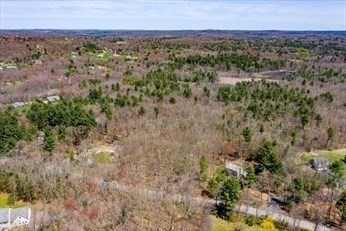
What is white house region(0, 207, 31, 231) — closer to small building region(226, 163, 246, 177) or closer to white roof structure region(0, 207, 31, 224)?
white roof structure region(0, 207, 31, 224)

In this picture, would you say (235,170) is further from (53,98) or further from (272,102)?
(53,98)

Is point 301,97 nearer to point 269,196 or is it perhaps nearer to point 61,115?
point 269,196

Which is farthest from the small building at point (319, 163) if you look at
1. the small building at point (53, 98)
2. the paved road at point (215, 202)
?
the small building at point (53, 98)

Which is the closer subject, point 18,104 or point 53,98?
point 18,104

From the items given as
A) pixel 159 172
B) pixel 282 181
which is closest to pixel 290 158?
pixel 282 181

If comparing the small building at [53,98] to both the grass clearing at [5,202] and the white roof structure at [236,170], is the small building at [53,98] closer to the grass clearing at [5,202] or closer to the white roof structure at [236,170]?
the grass clearing at [5,202]

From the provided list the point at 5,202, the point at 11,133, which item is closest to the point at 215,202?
the point at 5,202
